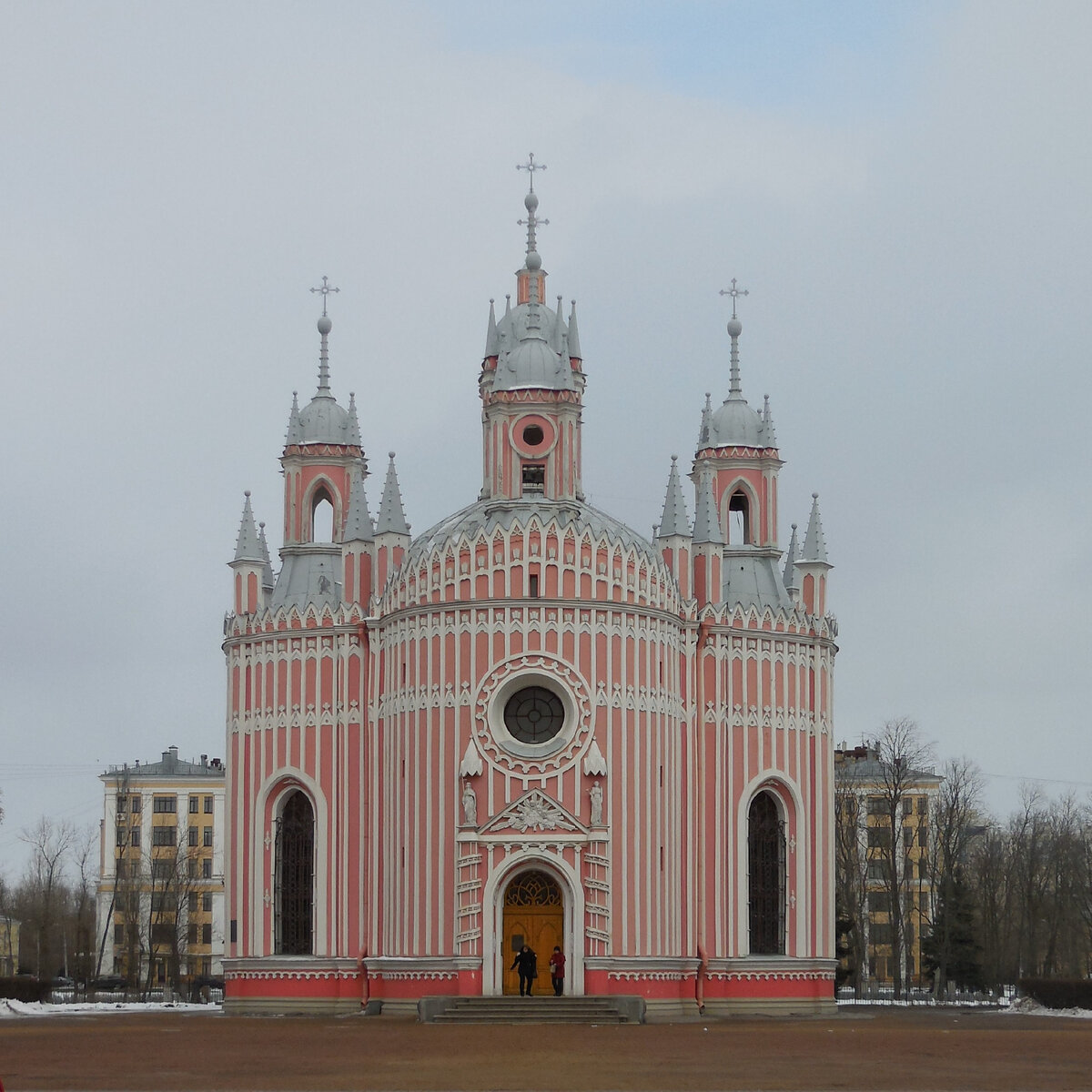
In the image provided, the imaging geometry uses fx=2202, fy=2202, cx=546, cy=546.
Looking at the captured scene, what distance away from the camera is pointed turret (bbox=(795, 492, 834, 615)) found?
70688 millimetres

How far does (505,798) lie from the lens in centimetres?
6219

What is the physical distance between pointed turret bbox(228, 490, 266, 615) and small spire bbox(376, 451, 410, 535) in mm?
5624

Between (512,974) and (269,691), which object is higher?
(269,691)

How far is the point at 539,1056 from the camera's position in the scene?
43062 millimetres

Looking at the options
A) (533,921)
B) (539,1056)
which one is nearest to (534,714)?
(533,921)

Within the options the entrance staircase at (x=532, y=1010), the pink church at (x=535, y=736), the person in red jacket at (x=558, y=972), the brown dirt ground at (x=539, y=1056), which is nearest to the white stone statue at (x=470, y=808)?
the pink church at (x=535, y=736)

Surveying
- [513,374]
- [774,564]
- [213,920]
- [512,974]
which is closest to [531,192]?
[513,374]

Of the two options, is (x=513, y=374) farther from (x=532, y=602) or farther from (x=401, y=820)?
(x=401, y=820)

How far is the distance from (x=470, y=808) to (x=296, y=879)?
862 cm

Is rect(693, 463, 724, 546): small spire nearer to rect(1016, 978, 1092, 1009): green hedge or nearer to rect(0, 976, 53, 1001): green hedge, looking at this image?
rect(1016, 978, 1092, 1009): green hedge

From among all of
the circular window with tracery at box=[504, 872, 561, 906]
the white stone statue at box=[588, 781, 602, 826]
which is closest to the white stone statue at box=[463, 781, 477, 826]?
the circular window with tracery at box=[504, 872, 561, 906]

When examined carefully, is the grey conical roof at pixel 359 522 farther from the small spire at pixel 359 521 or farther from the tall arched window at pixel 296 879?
the tall arched window at pixel 296 879

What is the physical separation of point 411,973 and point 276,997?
5728mm

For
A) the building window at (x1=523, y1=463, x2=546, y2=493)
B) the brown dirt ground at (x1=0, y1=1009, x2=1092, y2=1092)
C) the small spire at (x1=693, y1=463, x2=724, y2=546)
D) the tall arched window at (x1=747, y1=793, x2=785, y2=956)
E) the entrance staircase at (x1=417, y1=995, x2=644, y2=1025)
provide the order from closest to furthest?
1. the brown dirt ground at (x1=0, y1=1009, x2=1092, y2=1092)
2. the entrance staircase at (x1=417, y1=995, x2=644, y2=1025)
3. the tall arched window at (x1=747, y1=793, x2=785, y2=956)
4. the building window at (x1=523, y1=463, x2=546, y2=493)
5. the small spire at (x1=693, y1=463, x2=724, y2=546)
